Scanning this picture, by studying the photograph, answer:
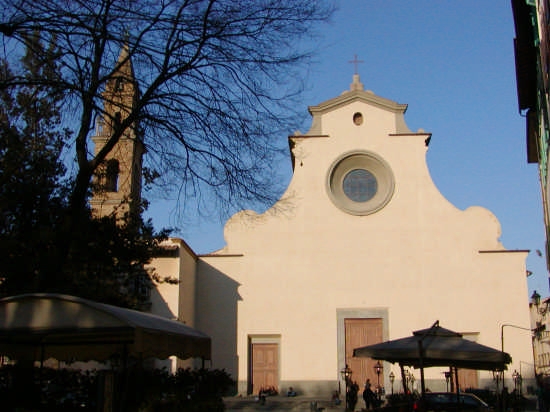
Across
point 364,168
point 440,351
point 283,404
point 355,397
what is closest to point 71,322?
point 440,351

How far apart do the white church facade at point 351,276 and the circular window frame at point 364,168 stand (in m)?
0.05

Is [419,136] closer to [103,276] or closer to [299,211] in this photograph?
[299,211]

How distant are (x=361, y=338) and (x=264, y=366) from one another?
13.6ft

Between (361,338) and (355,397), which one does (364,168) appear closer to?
(361,338)

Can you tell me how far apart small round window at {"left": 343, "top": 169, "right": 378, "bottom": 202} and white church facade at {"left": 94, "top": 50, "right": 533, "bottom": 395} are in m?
0.04

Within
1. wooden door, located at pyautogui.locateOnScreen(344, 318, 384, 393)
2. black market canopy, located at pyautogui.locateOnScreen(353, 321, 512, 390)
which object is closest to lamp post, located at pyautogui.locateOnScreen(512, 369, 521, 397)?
wooden door, located at pyautogui.locateOnScreen(344, 318, 384, 393)

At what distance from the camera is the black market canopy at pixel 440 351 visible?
1087 centimetres

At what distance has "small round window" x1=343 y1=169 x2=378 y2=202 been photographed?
2873cm

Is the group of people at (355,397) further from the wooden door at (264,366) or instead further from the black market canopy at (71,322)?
the black market canopy at (71,322)

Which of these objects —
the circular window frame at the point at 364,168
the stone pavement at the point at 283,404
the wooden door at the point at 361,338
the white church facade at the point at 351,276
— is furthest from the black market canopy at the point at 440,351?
the circular window frame at the point at 364,168

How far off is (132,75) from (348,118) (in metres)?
19.6

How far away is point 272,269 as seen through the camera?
27.8 metres

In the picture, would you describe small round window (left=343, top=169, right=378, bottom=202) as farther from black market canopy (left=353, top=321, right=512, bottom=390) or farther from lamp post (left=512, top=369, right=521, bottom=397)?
black market canopy (left=353, top=321, right=512, bottom=390)

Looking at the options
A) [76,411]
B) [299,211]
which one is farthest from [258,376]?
[76,411]
